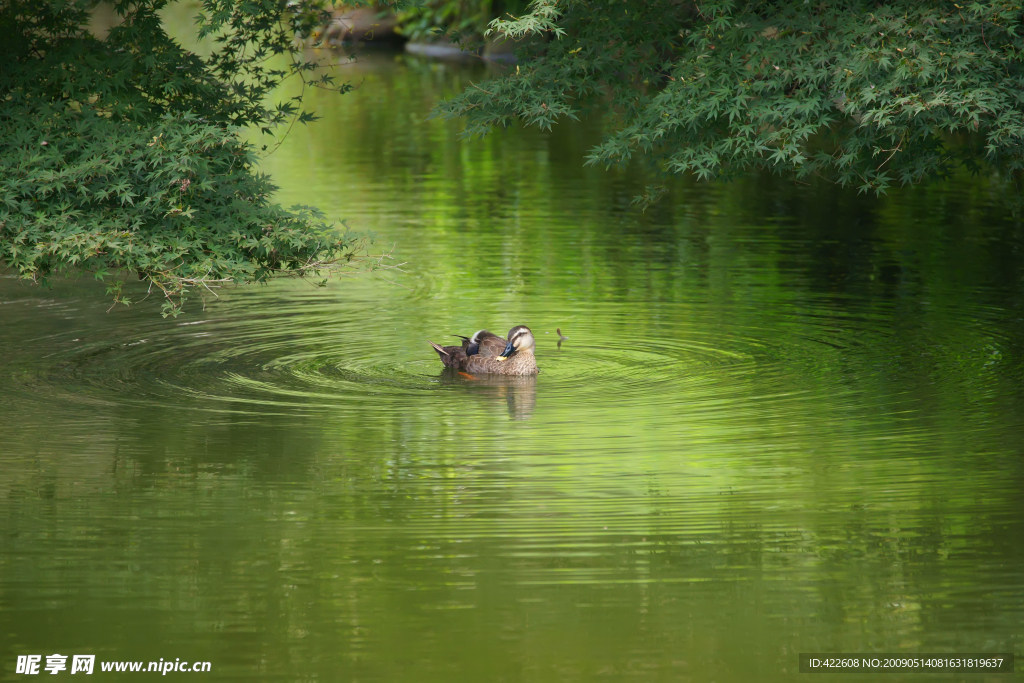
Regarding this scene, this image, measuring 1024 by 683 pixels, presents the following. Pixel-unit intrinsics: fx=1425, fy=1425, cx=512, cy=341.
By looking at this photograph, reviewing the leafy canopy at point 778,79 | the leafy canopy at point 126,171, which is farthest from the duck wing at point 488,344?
the leafy canopy at point 778,79

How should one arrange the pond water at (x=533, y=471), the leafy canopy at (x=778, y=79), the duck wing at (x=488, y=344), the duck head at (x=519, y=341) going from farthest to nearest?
the duck wing at (x=488, y=344), the duck head at (x=519, y=341), the leafy canopy at (x=778, y=79), the pond water at (x=533, y=471)

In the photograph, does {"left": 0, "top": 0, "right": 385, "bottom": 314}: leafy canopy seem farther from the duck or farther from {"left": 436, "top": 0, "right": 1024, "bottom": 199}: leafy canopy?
{"left": 436, "top": 0, "right": 1024, "bottom": 199}: leafy canopy

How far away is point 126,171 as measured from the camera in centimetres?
1199

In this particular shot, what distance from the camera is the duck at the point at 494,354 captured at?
1357 cm

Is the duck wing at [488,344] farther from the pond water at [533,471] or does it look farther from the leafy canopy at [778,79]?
the leafy canopy at [778,79]

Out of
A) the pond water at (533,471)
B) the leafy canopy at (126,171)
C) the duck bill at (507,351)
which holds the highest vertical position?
the leafy canopy at (126,171)

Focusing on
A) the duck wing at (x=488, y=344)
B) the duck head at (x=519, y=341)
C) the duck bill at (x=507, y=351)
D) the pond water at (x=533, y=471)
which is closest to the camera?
the pond water at (x=533, y=471)

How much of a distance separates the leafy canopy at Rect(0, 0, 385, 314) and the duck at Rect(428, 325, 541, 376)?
67.5 inches

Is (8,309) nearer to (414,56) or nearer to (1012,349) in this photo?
(1012,349)

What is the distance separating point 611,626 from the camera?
769 centimetres

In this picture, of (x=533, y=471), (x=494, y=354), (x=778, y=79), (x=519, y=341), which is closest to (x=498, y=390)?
(x=519, y=341)

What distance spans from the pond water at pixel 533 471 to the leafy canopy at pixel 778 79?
2.10 meters

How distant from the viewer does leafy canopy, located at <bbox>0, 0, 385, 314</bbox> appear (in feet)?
38.7

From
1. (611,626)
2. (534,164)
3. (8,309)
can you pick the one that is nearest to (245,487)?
(611,626)
